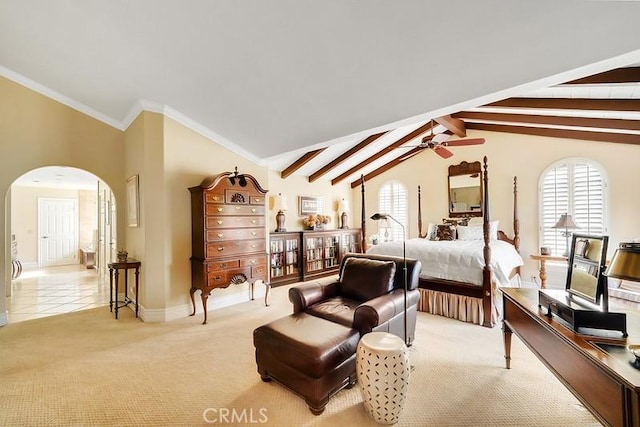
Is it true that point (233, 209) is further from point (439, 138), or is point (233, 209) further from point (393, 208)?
point (393, 208)

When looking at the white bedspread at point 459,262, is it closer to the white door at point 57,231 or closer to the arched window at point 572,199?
the arched window at point 572,199

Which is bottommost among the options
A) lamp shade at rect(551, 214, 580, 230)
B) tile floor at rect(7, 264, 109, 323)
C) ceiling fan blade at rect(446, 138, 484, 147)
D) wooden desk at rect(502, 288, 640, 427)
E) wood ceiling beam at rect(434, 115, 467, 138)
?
tile floor at rect(7, 264, 109, 323)

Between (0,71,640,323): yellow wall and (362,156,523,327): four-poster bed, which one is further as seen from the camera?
(0,71,640,323): yellow wall

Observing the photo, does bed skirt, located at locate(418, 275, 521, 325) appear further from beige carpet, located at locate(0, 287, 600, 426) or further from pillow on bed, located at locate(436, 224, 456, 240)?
pillow on bed, located at locate(436, 224, 456, 240)

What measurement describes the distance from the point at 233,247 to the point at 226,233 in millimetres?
228

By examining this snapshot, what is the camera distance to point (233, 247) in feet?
12.9

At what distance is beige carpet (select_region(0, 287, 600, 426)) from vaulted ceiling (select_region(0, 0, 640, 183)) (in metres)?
2.43

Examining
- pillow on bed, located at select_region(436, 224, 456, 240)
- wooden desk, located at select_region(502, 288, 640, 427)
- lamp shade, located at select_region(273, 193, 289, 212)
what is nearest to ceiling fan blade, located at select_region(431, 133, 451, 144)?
pillow on bed, located at select_region(436, 224, 456, 240)

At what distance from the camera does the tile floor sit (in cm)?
415

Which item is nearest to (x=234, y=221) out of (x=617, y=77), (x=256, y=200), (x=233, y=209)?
(x=233, y=209)

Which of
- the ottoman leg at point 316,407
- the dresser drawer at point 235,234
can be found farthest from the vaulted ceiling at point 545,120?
the ottoman leg at point 316,407

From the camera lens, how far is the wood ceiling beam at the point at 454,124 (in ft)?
15.7

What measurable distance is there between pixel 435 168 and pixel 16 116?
7.26m

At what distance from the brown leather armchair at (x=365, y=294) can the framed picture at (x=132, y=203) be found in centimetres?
269
